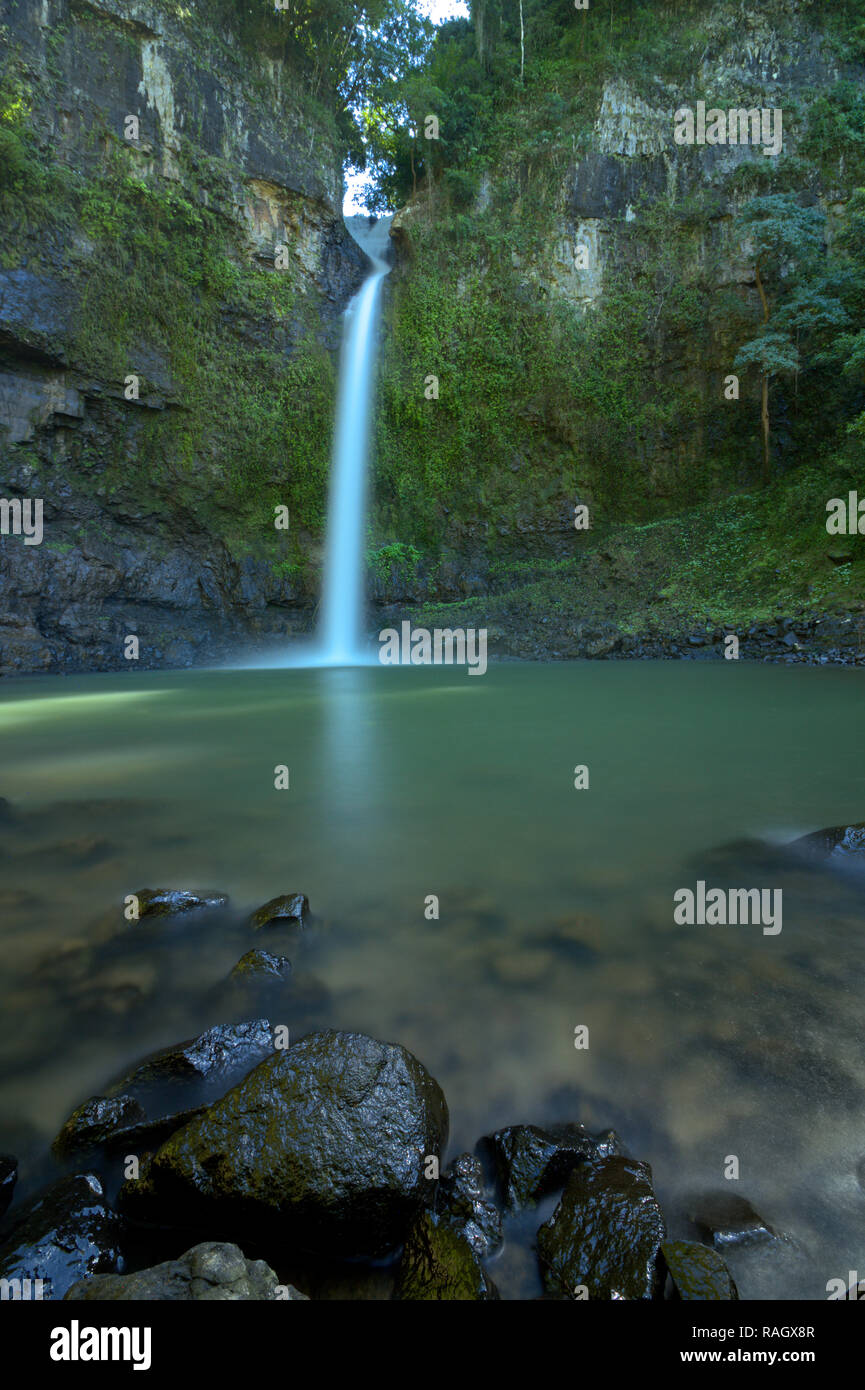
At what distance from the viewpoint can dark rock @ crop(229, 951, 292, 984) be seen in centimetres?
274

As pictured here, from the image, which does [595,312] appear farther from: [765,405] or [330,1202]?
[330,1202]

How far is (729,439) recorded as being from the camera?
65.6 feet

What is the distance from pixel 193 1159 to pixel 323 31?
3195 centimetres

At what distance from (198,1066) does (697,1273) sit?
1667 mm

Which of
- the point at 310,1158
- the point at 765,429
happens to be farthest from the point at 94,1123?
the point at 765,429

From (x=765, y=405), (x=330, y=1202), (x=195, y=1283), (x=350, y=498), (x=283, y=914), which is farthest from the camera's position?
(x=350, y=498)

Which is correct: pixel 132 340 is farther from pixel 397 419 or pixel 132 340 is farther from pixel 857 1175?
pixel 857 1175

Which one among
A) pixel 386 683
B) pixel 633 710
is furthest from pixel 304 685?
pixel 633 710

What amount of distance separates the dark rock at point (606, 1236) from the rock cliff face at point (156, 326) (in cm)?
1875

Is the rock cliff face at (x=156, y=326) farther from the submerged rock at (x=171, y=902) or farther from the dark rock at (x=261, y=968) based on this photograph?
the dark rock at (x=261, y=968)

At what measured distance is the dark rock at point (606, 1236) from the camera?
1.48m

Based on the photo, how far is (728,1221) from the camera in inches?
64.9

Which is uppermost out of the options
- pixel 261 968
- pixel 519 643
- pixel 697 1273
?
pixel 519 643

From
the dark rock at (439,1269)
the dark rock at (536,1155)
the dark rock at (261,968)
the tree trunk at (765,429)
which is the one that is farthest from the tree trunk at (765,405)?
the dark rock at (439,1269)
